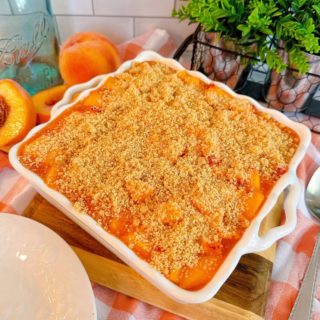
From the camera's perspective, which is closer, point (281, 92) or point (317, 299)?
point (317, 299)

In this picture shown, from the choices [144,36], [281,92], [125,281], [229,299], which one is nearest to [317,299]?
[229,299]

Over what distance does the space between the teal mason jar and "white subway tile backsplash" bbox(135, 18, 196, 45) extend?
263mm

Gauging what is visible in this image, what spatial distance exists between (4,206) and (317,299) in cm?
65

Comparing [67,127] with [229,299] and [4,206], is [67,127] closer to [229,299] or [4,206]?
[4,206]

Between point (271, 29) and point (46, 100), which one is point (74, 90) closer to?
point (46, 100)

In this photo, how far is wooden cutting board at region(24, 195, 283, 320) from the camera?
1.96ft

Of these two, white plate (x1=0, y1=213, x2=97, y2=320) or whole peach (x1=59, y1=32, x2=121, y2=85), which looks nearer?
white plate (x1=0, y1=213, x2=97, y2=320)

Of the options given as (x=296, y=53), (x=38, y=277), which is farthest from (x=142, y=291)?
(x=296, y=53)

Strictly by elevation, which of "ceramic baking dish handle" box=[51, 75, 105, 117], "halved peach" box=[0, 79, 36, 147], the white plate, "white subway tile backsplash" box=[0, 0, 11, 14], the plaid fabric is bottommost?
the plaid fabric

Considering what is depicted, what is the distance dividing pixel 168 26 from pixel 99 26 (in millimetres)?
215

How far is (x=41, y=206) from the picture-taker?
710 millimetres

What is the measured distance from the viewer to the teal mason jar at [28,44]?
93cm

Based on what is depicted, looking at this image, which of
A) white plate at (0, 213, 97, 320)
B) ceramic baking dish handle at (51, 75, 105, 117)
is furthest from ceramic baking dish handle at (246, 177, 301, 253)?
ceramic baking dish handle at (51, 75, 105, 117)

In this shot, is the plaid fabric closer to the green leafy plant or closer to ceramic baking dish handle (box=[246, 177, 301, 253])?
ceramic baking dish handle (box=[246, 177, 301, 253])
